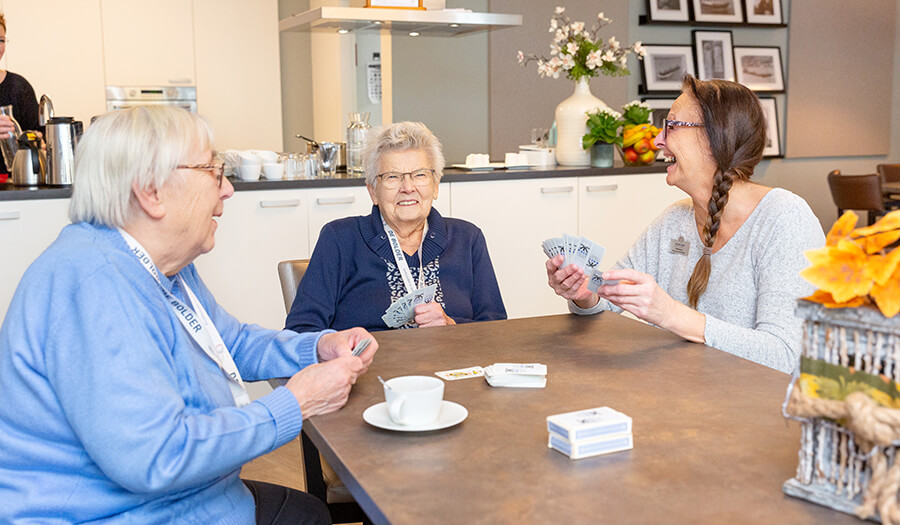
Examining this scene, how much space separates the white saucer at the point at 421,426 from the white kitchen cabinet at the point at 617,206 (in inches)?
115

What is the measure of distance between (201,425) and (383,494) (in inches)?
13.3

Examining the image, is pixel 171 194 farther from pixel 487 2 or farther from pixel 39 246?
pixel 487 2

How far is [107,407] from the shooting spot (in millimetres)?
1208

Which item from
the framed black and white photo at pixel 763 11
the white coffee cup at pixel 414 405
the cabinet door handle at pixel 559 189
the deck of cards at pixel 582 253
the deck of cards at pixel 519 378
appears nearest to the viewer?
the white coffee cup at pixel 414 405

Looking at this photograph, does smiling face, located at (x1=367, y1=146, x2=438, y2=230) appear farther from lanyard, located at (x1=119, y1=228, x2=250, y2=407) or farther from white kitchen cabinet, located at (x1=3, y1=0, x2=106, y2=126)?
white kitchen cabinet, located at (x1=3, y1=0, x2=106, y2=126)

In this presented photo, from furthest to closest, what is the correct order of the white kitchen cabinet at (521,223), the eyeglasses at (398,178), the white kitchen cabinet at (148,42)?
1. the white kitchen cabinet at (148,42)
2. the white kitchen cabinet at (521,223)
3. the eyeglasses at (398,178)

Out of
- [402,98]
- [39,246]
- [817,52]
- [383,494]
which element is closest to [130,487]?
[383,494]

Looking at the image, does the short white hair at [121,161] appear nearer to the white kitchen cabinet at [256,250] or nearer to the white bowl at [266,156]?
the white kitchen cabinet at [256,250]

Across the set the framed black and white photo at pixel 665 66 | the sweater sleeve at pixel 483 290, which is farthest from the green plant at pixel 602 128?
the framed black and white photo at pixel 665 66

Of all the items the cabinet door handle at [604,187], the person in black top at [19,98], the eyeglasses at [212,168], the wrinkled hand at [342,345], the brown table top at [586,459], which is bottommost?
the brown table top at [586,459]

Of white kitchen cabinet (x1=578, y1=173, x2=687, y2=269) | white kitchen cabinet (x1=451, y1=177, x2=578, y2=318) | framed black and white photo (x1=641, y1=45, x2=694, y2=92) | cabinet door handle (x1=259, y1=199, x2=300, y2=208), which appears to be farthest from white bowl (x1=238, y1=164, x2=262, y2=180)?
framed black and white photo (x1=641, y1=45, x2=694, y2=92)

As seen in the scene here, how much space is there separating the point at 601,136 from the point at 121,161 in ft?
10.7

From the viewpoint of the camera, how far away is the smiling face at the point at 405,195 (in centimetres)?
246

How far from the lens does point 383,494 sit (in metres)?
1.10
